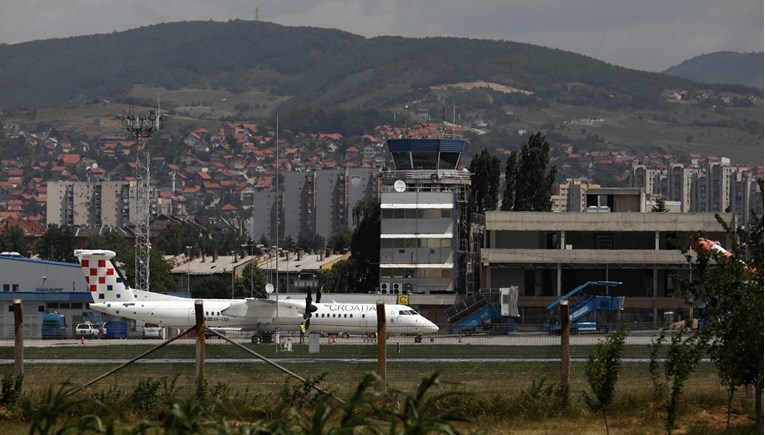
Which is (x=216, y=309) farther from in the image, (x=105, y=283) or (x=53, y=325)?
(x=53, y=325)

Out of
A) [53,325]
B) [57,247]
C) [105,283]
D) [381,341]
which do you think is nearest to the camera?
[381,341]

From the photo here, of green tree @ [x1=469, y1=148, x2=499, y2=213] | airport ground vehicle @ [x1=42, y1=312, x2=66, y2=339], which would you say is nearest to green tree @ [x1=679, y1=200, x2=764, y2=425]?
airport ground vehicle @ [x1=42, y1=312, x2=66, y2=339]

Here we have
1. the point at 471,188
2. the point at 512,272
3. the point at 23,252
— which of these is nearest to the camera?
the point at 512,272

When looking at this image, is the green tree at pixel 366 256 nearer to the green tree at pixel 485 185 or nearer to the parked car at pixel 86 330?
the green tree at pixel 485 185

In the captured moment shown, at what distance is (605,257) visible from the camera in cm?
9125

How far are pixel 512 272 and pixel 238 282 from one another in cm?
5767

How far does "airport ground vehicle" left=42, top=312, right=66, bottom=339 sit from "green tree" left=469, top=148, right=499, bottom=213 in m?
45.1

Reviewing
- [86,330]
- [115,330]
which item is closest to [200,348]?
[86,330]

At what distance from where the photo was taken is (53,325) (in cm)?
7075

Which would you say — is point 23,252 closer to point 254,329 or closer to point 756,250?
point 254,329

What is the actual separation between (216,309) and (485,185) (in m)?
47.4

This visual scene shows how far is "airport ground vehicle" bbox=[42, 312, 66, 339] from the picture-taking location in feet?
213

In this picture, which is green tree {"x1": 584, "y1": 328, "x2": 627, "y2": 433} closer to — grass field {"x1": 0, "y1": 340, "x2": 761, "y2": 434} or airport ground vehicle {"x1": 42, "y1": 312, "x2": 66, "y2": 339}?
grass field {"x1": 0, "y1": 340, "x2": 761, "y2": 434}

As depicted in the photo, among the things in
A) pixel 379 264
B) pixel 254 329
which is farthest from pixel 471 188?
pixel 254 329
